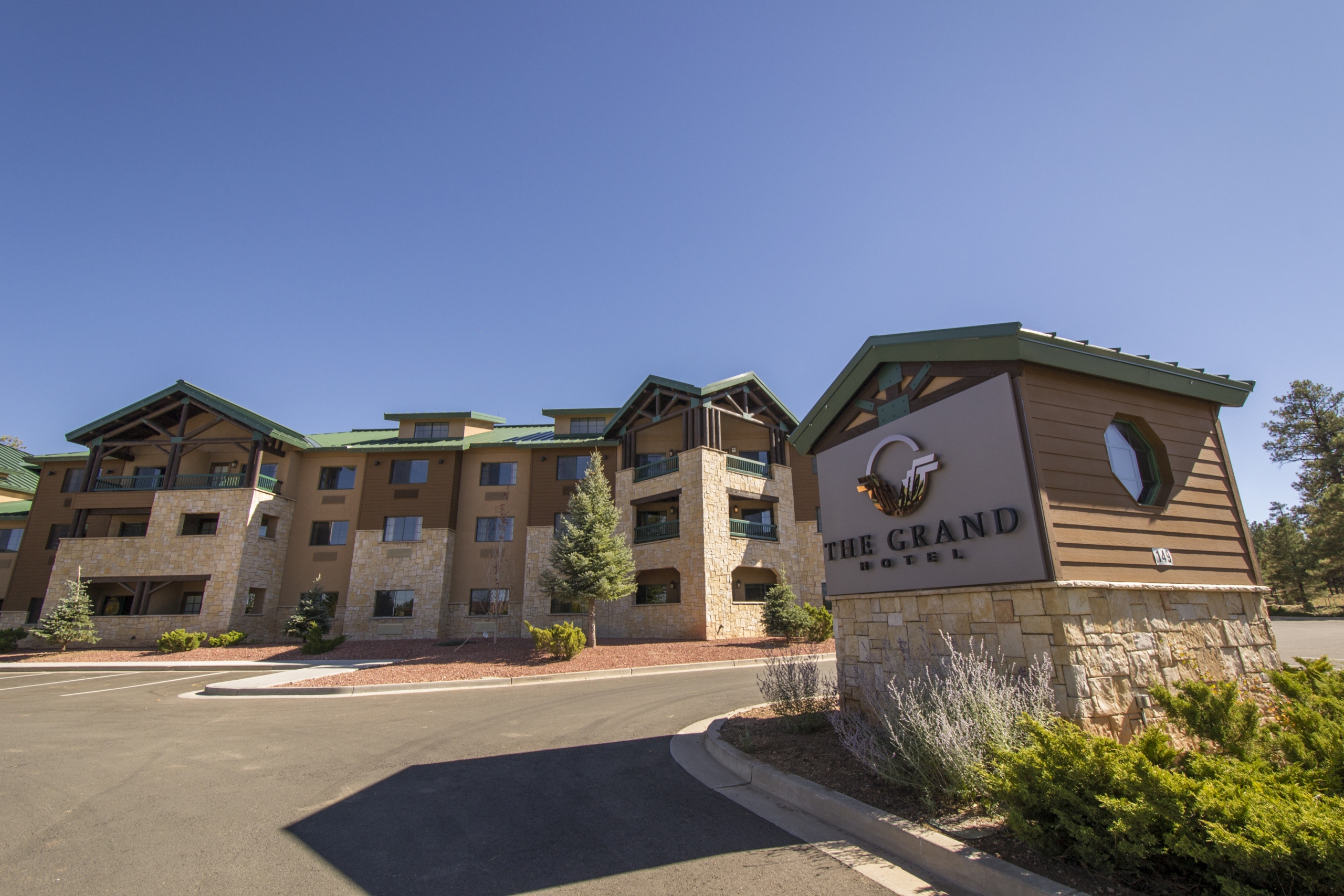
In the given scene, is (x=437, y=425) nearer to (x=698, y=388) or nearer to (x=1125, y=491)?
(x=698, y=388)

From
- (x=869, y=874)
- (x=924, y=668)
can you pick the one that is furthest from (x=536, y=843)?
(x=924, y=668)

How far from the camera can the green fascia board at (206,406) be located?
31.0 meters

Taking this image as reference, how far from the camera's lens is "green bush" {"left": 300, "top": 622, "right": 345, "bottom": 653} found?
2377 cm

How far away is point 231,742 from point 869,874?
9.53m

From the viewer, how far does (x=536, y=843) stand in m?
5.17

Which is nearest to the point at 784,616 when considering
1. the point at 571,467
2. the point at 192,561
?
the point at 571,467

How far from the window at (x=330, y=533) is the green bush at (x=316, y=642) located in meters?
8.07

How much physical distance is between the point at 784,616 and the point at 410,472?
2137 cm

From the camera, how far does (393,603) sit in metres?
30.1

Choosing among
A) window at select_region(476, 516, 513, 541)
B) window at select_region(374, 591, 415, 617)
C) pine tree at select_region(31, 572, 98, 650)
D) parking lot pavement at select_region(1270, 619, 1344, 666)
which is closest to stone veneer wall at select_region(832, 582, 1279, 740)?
parking lot pavement at select_region(1270, 619, 1344, 666)

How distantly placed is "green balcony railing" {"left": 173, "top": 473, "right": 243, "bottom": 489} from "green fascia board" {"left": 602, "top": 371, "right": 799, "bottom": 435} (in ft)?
61.5

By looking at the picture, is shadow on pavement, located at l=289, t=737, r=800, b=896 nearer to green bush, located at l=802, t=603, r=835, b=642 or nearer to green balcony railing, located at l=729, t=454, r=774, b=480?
green bush, located at l=802, t=603, r=835, b=642

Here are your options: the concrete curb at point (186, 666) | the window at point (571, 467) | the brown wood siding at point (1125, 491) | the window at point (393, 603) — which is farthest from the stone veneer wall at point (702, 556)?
the brown wood siding at point (1125, 491)

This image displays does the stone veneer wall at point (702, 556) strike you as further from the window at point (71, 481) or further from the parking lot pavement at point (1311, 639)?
the window at point (71, 481)
